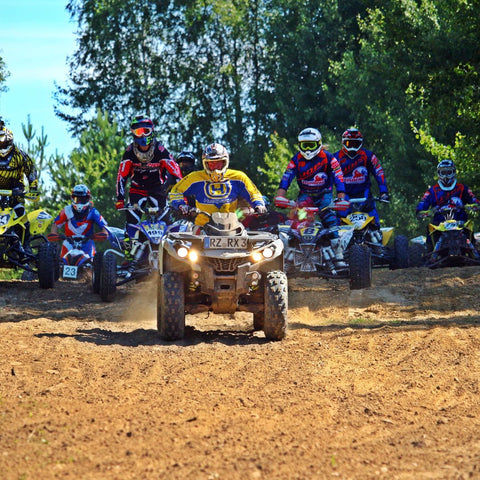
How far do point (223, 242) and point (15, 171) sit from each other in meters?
6.71

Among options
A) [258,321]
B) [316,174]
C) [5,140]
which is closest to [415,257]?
[316,174]

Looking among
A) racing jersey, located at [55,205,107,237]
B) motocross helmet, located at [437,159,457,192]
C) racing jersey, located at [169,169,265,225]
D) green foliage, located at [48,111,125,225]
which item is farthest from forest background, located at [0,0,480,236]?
racing jersey, located at [169,169,265,225]

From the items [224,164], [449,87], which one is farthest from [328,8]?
[224,164]

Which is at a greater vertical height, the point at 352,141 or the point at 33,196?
the point at 352,141

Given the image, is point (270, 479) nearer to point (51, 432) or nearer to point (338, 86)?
point (51, 432)

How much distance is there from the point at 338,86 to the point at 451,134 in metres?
11.2

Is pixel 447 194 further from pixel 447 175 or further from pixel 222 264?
pixel 222 264

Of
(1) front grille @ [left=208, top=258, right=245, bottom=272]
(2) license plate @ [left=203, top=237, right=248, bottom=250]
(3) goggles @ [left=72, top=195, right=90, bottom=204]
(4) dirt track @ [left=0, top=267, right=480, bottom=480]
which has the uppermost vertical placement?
(3) goggles @ [left=72, top=195, right=90, bottom=204]

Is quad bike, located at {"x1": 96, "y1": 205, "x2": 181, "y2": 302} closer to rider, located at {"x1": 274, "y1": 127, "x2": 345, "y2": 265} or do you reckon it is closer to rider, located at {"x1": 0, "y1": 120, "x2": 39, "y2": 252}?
rider, located at {"x1": 0, "y1": 120, "x2": 39, "y2": 252}

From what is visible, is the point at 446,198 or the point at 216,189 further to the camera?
the point at 446,198

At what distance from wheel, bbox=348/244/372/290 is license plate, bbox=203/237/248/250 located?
4.35 metres

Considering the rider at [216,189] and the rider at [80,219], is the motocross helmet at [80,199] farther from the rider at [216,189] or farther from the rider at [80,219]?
the rider at [216,189]

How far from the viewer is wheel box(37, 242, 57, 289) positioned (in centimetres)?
1470

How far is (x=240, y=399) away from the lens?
22.3 ft
